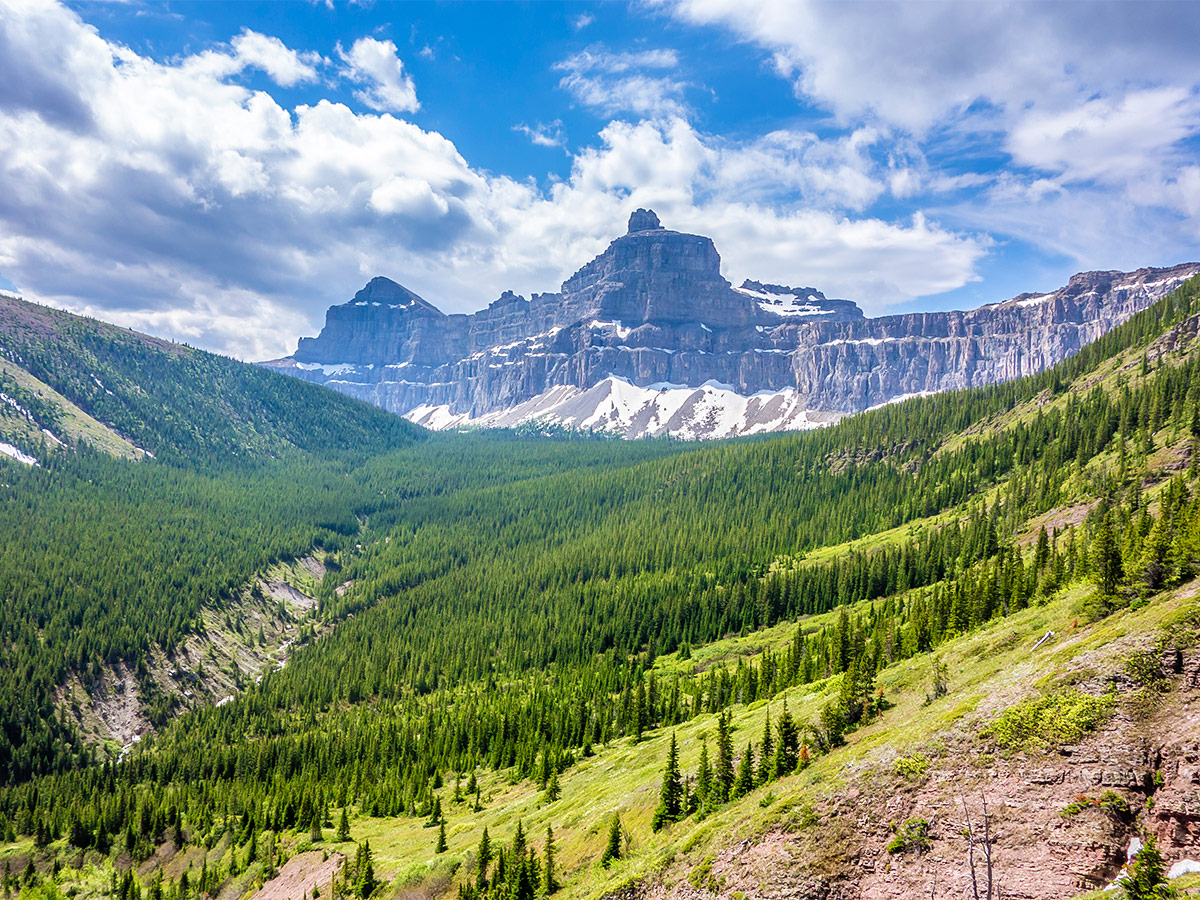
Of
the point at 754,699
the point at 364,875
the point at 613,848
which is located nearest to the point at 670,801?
the point at 613,848

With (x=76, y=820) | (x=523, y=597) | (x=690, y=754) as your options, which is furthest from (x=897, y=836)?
(x=523, y=597)

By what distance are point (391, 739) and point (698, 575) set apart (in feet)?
236

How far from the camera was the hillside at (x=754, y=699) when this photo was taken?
80.4 ft

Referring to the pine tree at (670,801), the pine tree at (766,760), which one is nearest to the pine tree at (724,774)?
the pine tree at (766,760)

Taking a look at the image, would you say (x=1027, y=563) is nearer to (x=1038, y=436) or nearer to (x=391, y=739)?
(x=1038, y=436)

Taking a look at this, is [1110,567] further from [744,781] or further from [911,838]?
[744,781]

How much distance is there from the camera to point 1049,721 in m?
24.9

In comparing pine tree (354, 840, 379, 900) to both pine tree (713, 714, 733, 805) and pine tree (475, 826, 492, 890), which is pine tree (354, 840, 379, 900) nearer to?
pine tree (475, 826, 492, 890)

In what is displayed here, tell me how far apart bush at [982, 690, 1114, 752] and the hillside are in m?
0.10

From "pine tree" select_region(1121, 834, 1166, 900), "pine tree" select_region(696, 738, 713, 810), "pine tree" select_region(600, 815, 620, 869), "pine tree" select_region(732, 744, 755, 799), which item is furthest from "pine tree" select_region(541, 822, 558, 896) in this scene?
"pine tree" select_region(1121, 834, 1166, 900)

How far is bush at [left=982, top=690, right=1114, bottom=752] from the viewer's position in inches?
950

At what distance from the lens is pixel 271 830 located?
68.3 metres

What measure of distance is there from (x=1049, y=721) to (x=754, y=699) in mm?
44097

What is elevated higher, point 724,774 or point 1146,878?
point 1146,878
